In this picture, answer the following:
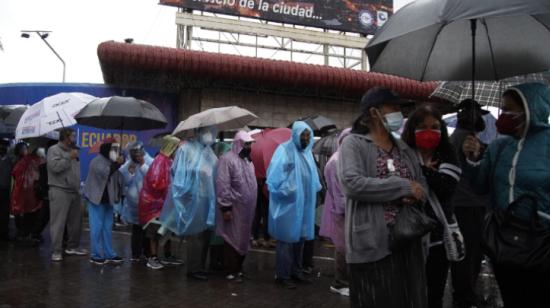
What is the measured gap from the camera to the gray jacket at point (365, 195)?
2945mm

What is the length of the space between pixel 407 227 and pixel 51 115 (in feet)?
20.1

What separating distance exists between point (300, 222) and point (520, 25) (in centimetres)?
331

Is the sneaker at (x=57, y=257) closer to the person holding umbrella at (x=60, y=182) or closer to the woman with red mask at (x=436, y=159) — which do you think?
the person holding umbrella at (x=60, y=182)

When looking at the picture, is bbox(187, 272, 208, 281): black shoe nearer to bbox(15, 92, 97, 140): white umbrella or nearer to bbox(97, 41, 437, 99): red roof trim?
bbox(15, 92, 97, 140): white umbrella

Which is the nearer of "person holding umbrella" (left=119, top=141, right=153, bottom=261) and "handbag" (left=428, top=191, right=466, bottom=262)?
"handbag" (left=428, top=191, right=466, bottom=262)

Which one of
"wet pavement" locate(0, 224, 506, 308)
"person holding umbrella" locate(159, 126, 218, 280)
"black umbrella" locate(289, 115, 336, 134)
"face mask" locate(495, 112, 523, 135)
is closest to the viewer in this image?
"face mask" locate(495, 112, 523, 135)

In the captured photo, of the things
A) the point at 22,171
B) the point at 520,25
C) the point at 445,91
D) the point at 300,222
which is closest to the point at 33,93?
the point at 22,171

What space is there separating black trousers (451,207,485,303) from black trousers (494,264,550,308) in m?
1.99

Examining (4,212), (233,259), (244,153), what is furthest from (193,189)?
(4,212)

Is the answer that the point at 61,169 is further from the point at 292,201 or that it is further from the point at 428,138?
the point at 428,138

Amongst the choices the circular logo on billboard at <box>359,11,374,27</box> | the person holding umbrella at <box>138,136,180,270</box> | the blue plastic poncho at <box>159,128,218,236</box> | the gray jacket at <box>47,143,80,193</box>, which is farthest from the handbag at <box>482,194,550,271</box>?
the circular logo on billboard at <box>359,11,374,27</box>

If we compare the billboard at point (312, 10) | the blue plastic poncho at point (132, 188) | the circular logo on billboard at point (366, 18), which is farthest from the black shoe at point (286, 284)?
the circular logo on billboard at point (366, 18)

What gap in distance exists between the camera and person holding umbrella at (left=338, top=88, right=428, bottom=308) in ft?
9.68

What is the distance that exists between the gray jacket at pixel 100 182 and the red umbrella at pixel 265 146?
3.08m
